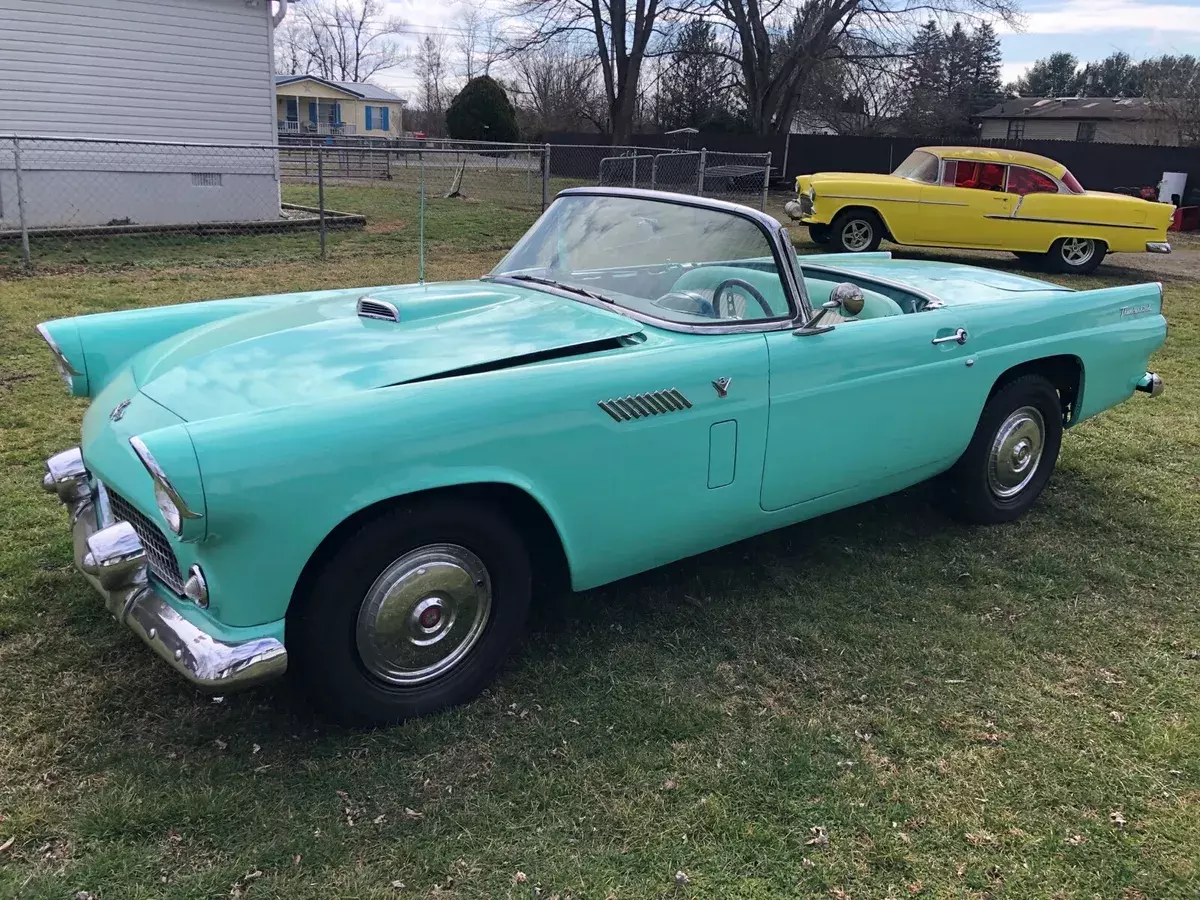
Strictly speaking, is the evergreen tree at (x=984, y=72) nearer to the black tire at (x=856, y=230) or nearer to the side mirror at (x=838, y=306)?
the black tire at (x=856, y=230)

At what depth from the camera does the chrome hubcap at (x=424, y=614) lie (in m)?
2.49

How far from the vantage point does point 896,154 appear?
84.2 feet

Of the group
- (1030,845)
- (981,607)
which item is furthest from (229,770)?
(981,607)

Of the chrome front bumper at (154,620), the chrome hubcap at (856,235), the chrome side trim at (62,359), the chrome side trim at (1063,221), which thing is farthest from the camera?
the chrome hubcap at (856,235)

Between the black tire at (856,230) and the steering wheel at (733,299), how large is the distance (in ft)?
33.6

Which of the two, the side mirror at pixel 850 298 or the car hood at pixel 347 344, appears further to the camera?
the side mirror at pixel 850 298

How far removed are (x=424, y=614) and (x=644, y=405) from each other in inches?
35.5

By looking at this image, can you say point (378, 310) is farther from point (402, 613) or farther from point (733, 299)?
point (733, 299)

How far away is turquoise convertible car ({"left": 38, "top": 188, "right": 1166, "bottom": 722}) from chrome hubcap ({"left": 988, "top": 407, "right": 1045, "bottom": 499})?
19 millimetres

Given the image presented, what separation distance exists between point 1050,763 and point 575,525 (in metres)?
1.55

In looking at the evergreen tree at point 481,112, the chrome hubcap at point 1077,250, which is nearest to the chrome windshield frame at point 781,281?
the chrome hubcap at point 1077,250

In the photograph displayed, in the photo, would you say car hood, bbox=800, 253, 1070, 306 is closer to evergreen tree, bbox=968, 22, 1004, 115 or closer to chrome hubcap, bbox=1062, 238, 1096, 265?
chrome hubcap, bbox=1062, 238, 1096, 265

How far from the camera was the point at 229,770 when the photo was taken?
2.47 meters

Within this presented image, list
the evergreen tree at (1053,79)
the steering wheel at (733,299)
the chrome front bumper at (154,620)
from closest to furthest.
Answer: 1. the chrome front bumper at (154,620)
2. the steering wheel at (733,299)
3. the evergreen tree at (1053,79)
